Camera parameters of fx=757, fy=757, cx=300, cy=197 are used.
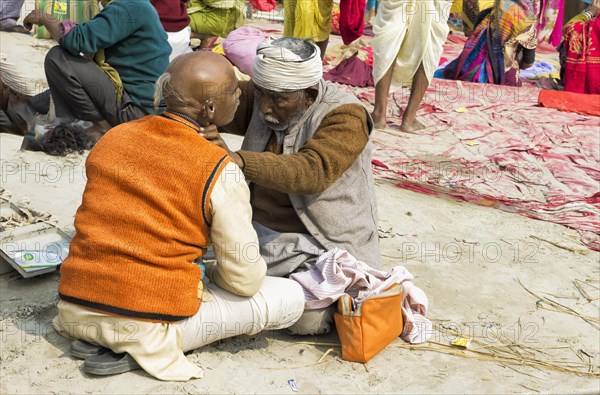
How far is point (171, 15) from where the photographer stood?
22.7 feet

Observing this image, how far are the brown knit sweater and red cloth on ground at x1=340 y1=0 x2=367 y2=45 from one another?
435 cm

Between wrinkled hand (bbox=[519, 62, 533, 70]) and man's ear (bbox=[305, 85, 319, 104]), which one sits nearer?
man's ear (bbox=[305, 85, 319, 104])

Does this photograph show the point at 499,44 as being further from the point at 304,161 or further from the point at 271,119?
the point at 304,161

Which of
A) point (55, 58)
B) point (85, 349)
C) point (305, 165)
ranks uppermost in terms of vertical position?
point (305, 165)

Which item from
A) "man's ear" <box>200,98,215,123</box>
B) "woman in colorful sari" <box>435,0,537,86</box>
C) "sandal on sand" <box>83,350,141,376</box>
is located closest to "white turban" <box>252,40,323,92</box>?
"man's ear" <box>200,98,215,123</box>

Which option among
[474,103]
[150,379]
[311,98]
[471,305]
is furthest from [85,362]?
[474,103]

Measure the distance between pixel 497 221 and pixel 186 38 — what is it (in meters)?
3.38

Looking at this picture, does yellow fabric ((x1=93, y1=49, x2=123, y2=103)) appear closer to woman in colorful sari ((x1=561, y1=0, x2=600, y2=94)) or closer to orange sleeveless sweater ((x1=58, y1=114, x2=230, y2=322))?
orange sleeveless sweater ((x1=58, y1=114, x2=230, y2=322))

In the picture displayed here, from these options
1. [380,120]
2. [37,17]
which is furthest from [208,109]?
[380,120]

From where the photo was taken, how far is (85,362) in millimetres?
2838

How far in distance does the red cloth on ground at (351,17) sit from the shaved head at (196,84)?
4.90 m

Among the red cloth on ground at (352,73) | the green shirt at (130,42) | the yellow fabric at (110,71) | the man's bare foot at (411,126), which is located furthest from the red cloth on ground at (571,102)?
the yellow fabric at (110,71)

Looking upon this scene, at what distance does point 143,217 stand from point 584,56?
22.7 ft

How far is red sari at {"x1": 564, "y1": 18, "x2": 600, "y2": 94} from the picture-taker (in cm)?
823
